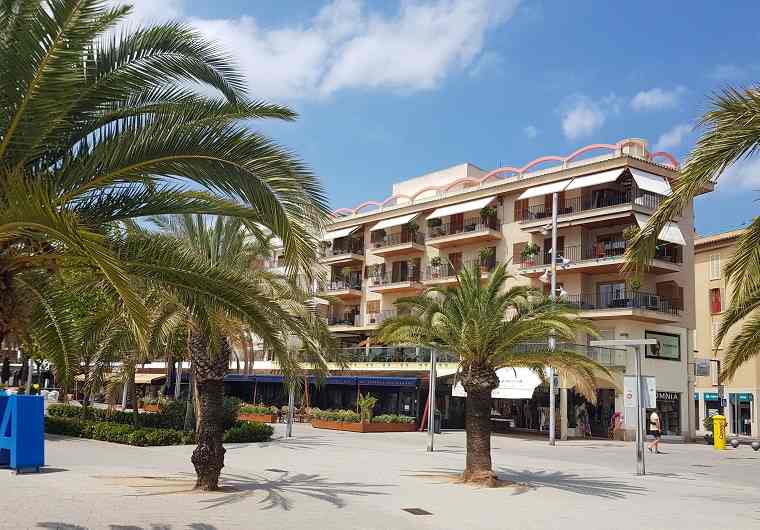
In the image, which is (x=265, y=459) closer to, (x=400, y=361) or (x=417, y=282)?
(x=400, y=361)

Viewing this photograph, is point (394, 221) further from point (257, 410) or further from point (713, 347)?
point (713, 347)

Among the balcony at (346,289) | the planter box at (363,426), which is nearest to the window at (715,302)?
the balcony at (346,289)

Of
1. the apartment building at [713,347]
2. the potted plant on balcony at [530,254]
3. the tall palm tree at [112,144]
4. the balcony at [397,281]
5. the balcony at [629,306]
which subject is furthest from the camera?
→ the apartment building at [713,347]

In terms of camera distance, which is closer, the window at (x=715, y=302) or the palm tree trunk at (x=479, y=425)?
the palm tree trunk at (x=479, y=425)

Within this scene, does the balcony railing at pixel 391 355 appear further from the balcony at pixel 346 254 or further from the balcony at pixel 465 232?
the balcony at pixel 346 254

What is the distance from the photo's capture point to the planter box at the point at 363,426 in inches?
1309

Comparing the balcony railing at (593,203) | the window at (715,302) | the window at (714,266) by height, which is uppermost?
the balcony railing at (593,203)

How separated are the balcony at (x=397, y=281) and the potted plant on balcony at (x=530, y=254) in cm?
835

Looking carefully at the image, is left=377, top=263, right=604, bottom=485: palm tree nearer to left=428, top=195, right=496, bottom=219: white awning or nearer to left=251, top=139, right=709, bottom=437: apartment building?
left=251, top=139, right=709, bottom=437: apartment building

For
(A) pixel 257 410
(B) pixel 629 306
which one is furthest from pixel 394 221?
(B) pixel 629 306

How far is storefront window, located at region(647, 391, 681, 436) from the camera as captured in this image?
39000 millimetres

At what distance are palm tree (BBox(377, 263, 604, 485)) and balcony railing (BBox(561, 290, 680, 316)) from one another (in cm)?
2184

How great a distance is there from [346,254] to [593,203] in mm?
19778

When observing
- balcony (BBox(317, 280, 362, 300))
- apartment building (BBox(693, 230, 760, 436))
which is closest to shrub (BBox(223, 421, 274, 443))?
balcony (BBox(317, 280, 362, 300))
